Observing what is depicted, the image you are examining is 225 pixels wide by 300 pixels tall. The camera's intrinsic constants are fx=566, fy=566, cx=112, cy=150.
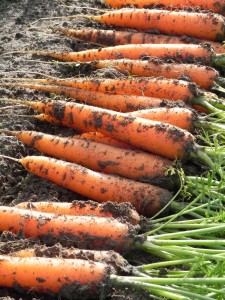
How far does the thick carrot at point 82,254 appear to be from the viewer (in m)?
2.64

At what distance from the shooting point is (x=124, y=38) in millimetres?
4363

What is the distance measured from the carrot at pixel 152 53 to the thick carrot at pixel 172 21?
0.29 metres

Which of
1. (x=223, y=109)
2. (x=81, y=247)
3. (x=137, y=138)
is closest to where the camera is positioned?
(x=81, y=247)

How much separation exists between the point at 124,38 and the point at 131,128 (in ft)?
4.26

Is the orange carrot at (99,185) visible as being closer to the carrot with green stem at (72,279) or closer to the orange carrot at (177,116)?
the orange carrot at (177,116)

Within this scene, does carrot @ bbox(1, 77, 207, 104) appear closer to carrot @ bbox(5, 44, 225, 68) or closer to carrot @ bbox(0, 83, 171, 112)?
carrot @ bbox(0, 83, 171, 112)

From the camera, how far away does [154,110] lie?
3420 millimetres

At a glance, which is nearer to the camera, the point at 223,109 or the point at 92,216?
the point at 92,216

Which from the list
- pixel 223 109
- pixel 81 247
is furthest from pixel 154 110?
pixel 81 247

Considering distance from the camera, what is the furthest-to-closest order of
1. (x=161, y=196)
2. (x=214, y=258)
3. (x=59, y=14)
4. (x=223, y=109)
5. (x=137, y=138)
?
1. (x=59, y=14)
2. (x=223, y=109)
3. (x=137, y=138)
4. (x=161, y=196)
5. (x=214, y=258)

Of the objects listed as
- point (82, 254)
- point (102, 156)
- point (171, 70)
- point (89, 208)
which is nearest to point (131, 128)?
point (102, 156)

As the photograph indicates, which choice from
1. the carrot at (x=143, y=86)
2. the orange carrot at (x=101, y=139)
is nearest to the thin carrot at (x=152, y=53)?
the carrot at (x=143, y=86)

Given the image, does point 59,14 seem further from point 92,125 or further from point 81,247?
Answer: point 81,247

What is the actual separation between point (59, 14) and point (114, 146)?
195cm
